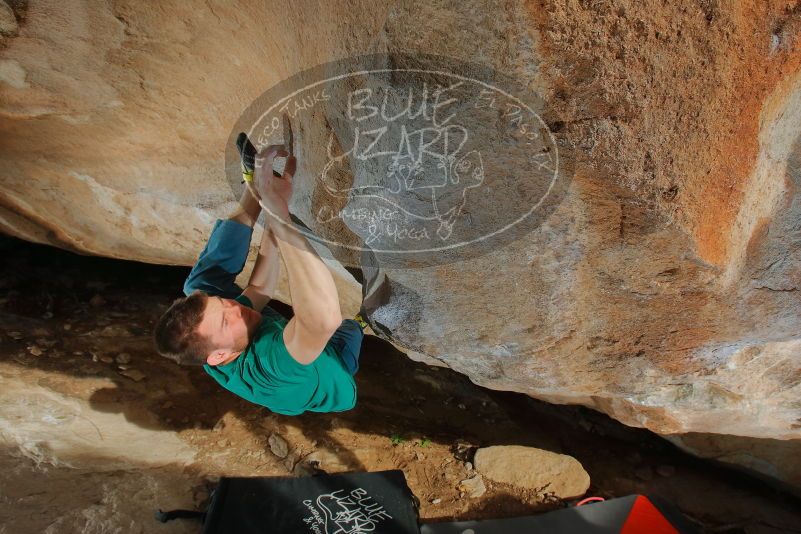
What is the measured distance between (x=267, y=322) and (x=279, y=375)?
0.19m

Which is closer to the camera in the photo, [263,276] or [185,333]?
[185,333]

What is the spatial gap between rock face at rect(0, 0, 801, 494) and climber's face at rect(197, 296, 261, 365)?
0.34 m

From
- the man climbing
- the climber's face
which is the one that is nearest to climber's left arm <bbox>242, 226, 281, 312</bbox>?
the man climbing

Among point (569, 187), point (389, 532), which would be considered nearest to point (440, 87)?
point (569, 187)

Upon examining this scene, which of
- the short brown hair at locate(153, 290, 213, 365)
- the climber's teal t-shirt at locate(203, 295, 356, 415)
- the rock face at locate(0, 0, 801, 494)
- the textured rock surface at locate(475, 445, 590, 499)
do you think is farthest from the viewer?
the textured rock surface at locate(475, 445, 590, 499)

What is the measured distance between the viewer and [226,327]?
1.46 m

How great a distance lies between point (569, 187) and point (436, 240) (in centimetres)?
34

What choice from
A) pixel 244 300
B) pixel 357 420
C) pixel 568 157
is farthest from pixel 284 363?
pixel 357 420

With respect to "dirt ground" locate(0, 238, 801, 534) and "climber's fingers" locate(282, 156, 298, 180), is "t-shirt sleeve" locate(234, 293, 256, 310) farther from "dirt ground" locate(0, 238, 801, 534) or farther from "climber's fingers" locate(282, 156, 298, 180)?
"dirt ground" locate(0, 238, 801, 534)

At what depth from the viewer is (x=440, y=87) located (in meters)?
1.01

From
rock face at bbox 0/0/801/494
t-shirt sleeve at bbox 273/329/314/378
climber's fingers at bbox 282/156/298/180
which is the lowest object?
t-shirt sleeve at bbox 273/329/314/378

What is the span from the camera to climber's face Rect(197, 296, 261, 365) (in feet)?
4.66

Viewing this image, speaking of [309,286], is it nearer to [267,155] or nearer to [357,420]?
[267,155]

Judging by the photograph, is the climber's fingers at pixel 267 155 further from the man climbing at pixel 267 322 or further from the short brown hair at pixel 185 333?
the short brown hair at pixel 185 333
